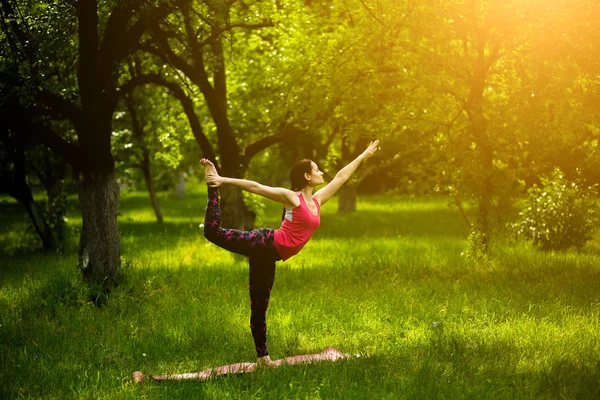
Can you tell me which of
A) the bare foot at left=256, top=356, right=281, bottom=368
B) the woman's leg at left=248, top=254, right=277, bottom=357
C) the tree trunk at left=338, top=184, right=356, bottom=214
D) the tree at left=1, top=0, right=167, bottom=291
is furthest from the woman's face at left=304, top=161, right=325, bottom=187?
the tree trunk at left=338, top=184, right=356, bottom=214

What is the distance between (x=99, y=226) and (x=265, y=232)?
452 cm

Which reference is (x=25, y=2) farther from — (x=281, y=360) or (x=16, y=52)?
(x=281, y=360)

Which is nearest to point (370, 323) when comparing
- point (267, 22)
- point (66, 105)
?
point (66, 105)

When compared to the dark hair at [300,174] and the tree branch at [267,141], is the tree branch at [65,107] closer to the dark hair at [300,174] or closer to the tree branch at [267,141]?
the dark hair at [300,174]

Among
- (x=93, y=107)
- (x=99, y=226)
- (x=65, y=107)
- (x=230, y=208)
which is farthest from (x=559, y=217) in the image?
(x=65, y=107)

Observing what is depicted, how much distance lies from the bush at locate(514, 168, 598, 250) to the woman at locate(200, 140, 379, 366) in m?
9.55

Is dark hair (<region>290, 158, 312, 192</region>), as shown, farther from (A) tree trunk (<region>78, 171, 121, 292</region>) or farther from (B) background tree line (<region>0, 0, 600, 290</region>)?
(A) tree trunk (<region>78, 171, 121, 292</region>)

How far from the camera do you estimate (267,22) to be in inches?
663

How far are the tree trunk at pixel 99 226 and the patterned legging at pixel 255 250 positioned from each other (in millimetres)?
4154

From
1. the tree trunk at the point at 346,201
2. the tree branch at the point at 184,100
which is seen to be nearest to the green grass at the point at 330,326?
the tree branch at the point at 184,100

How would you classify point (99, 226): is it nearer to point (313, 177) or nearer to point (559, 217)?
point (313, 177)

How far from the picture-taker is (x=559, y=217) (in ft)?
52.6

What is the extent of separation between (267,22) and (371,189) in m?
28.4

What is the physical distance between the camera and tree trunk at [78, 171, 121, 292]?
10844mm
